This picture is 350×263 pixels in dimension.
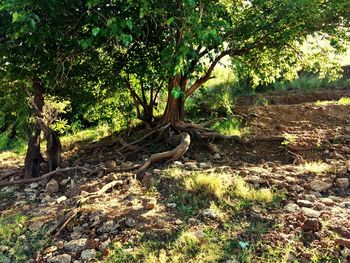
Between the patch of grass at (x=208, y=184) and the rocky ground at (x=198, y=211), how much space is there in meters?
0.04

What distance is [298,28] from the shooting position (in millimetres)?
4898

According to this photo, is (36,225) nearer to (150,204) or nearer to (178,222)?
(150,204)

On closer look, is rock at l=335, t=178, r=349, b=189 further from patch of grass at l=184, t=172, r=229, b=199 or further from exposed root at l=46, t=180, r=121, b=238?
exposed root at l=46, t=180, r=121, b=238

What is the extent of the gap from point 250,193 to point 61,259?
6.05 feet

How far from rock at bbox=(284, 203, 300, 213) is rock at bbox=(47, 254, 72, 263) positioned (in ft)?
6.34

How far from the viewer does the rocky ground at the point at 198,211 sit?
304cm

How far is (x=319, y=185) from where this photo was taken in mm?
4035

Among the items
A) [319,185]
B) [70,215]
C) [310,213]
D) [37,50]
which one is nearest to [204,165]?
[319,185]

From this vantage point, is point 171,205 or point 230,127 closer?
point 171,205

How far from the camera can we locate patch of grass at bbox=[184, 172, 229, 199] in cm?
386

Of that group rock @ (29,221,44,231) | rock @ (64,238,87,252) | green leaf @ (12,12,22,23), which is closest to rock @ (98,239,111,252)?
rock @ (64,238,87,252)

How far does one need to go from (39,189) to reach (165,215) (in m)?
2.19

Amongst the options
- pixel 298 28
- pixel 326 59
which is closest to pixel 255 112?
pixel 326 59

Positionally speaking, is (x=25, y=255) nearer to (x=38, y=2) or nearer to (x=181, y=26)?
(x=38, y=2)
